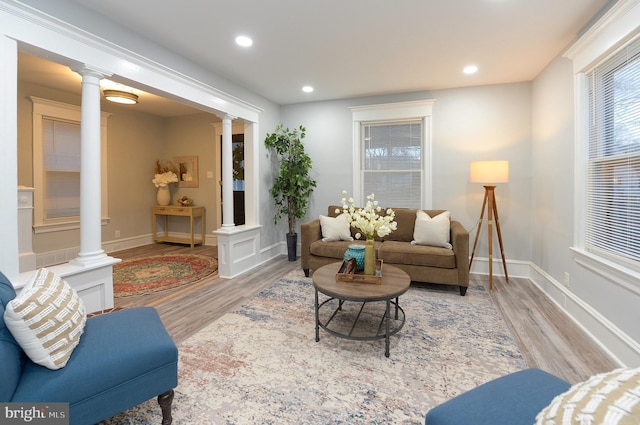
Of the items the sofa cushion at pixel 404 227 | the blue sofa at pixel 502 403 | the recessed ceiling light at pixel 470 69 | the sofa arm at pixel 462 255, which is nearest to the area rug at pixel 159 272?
the sofa cushion at pixel 404 227

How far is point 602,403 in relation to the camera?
0.69m

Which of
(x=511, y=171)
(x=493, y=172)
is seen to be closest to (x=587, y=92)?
(x=493, y=172)

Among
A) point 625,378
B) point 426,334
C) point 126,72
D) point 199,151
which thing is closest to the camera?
point 625,378

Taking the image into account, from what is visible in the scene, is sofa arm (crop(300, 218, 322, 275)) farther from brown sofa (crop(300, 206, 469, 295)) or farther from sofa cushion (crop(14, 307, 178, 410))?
sofa cushion (crop(14, 307, 178, 410))

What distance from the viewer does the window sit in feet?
→ 6.95

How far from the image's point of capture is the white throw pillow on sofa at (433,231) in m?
3.66

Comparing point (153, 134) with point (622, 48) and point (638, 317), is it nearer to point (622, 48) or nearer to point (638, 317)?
point (622, 48)

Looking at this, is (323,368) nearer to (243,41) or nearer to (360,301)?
(360,301)

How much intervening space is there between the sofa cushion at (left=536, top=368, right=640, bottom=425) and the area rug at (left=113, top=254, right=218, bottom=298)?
3763 mm

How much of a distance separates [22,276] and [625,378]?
3.18 metres

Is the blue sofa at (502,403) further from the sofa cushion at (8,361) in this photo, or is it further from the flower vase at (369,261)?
the sofa cushion at (8,361)

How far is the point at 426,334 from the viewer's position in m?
2.51

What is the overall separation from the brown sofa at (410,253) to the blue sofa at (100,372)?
2.45 m

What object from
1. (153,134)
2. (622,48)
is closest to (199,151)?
(153,134)
